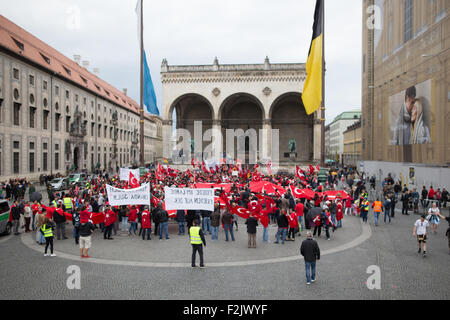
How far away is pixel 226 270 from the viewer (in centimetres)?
909

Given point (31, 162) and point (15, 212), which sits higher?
point (31, 162)

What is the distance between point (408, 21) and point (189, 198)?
1057 inches

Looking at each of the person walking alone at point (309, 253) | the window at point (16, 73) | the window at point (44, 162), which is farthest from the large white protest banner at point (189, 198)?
the window at point (44, 162)

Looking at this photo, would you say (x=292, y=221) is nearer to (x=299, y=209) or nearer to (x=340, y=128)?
(x=299, y=209)

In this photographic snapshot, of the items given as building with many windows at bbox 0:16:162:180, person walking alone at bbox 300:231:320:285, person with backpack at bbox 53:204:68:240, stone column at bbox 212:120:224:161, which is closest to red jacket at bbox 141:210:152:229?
person with backpack at bbox 53:204:68:240

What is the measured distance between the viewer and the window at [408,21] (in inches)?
1086

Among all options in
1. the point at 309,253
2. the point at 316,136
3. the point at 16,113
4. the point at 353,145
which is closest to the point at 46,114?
the point at 16,113

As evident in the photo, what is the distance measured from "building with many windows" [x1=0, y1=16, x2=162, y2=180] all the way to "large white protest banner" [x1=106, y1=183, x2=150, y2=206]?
79.3ft

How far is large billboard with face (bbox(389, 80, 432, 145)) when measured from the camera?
2475cm

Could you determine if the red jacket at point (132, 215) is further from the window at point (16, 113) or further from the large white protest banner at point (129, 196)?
the window at point (16, 113)

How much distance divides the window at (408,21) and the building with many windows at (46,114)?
35948 mm

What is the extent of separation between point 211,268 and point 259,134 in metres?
44.7
